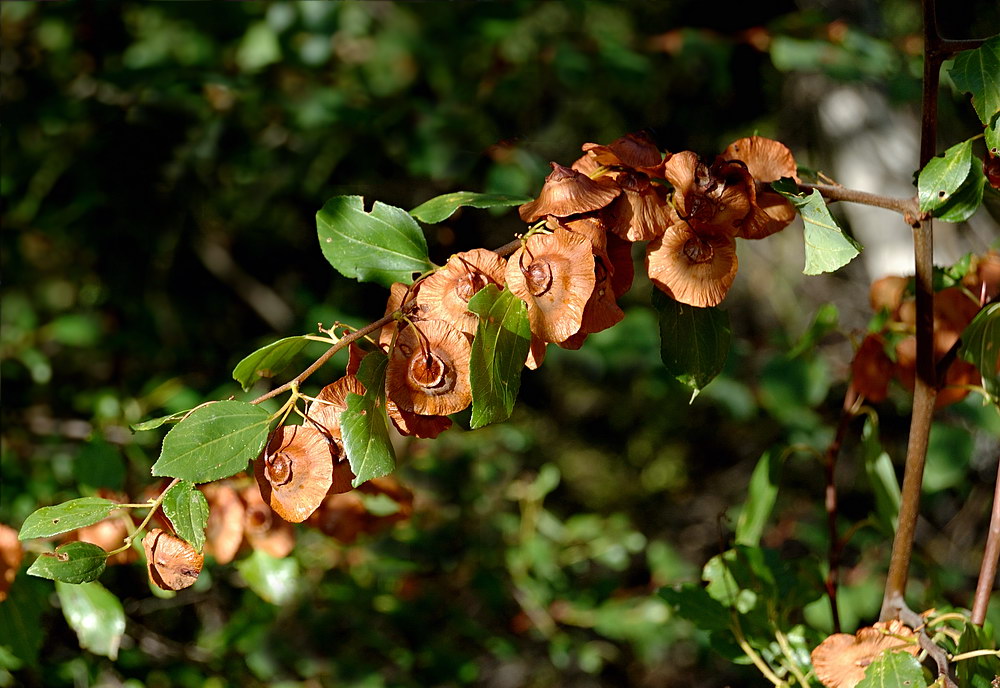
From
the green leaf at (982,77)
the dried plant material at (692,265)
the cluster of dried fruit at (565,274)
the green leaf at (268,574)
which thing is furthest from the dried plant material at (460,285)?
the green leaf at (268,574)

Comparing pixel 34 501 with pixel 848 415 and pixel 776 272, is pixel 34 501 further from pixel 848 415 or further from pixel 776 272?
A: pixel 776 272

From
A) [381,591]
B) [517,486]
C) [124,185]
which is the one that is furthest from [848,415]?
[124,185]

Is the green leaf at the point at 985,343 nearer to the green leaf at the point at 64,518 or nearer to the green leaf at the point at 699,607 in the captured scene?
the green leaf at the point at 699,607

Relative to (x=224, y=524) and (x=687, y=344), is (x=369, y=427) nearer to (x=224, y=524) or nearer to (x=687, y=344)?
(x=687, y=344)

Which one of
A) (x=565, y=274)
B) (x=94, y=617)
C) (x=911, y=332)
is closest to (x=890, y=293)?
(x=911, y=332)

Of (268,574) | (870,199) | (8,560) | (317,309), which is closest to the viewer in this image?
(870,199)

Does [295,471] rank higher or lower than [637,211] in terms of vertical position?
lower

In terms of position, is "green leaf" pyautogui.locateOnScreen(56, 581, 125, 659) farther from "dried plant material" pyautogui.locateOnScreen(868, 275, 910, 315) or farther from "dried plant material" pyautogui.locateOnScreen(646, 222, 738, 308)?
"dried plant material" pyautogui.locateOnScreen(868, 275, 910, 315)
